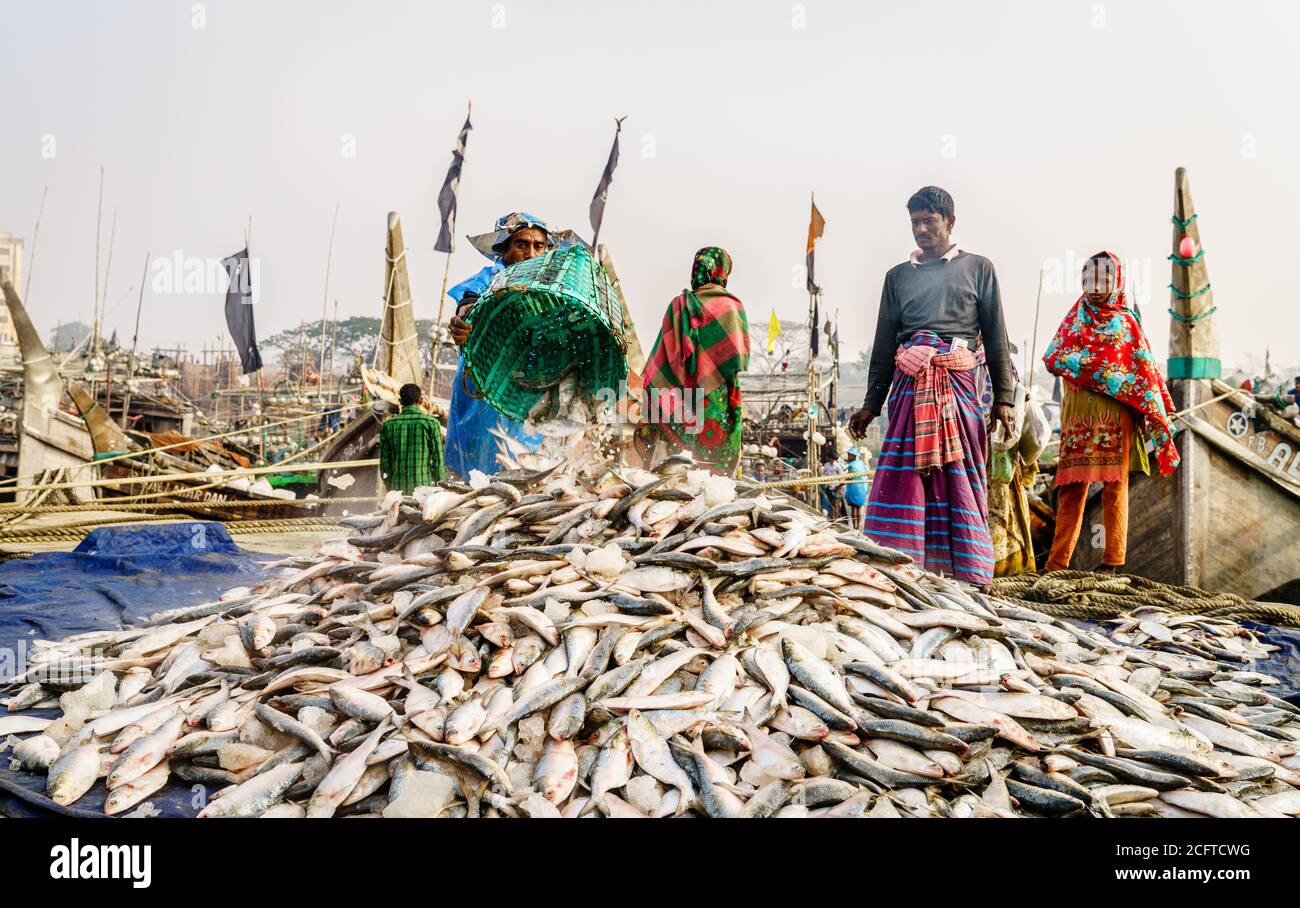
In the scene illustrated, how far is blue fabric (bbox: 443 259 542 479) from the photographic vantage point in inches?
202

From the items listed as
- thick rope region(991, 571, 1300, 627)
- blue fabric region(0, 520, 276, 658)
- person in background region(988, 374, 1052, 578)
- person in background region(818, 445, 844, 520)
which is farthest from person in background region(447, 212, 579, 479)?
person in background region(818, 445, 844, 520)

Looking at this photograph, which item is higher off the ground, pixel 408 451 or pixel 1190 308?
pixel 1190 308

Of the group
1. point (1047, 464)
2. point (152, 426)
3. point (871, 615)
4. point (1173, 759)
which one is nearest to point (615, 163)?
point (1047, 464)

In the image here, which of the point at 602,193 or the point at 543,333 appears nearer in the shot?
the point at 543,333

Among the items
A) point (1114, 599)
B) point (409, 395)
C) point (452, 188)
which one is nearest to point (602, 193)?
point (452, 188)

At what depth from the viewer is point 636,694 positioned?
2584 mm

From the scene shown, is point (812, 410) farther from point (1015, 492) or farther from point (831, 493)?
point (1015, 492)

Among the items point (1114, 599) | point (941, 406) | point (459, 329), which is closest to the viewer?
point (459, 329)

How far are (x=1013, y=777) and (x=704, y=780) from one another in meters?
0.93

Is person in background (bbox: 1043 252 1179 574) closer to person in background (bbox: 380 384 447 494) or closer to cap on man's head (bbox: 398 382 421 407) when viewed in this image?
person in background (bbox: 380 384 447 494)

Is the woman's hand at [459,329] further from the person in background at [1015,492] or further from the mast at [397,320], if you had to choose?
the mast at [397,320]

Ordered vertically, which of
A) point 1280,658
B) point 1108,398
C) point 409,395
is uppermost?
point 409,395

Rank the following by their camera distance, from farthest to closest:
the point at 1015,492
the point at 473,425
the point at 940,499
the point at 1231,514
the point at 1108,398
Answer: the point at 1015,492
the point at 1231,514
the point at 1108,398
the point at 473,425
the point at 940,499

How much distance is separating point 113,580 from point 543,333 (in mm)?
3544
